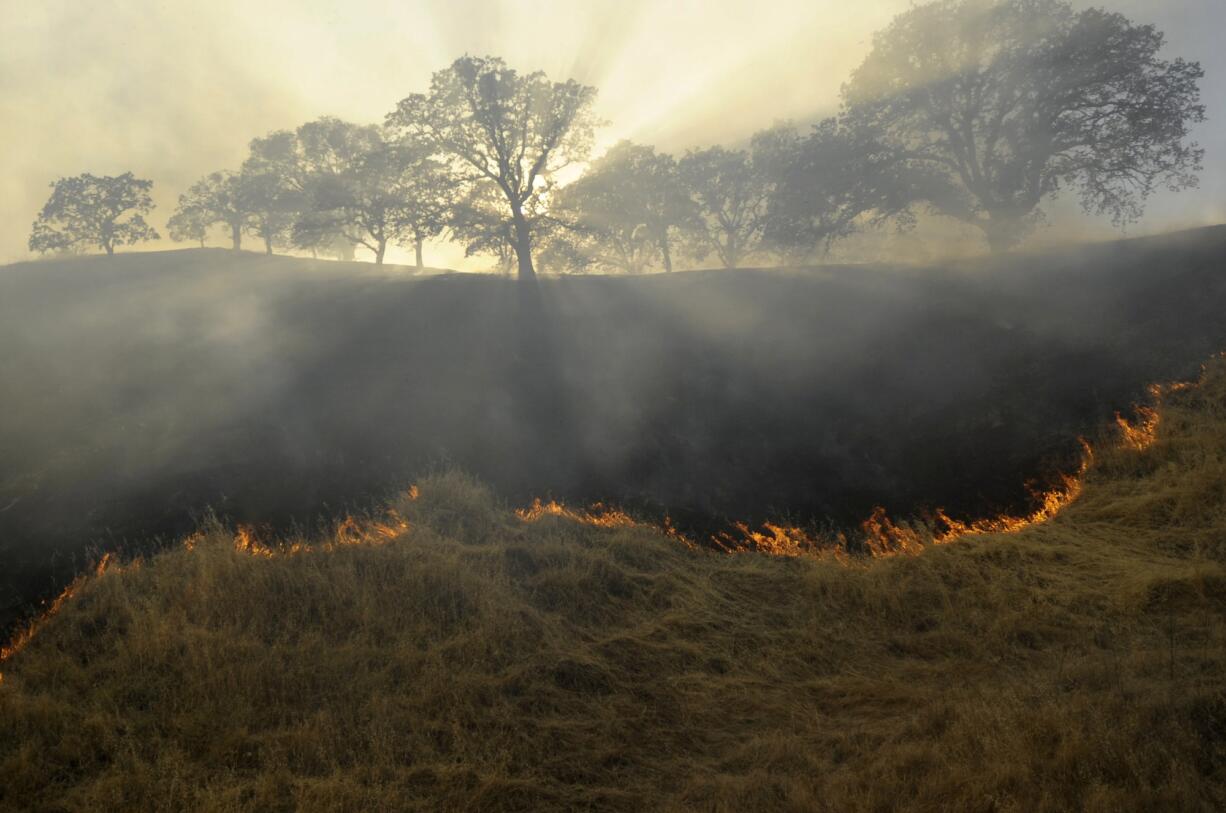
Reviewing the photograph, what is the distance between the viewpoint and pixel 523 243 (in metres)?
31.6

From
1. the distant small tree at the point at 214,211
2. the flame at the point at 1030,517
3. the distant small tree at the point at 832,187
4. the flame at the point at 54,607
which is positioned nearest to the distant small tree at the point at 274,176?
the distant small tree at the point at 214,211

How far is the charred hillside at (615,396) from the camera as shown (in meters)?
13.9

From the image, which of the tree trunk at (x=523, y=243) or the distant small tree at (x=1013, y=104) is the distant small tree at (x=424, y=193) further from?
the distant small tree at (x=1013, y=104)

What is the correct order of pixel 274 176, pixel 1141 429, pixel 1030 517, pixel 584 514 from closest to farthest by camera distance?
pixel 1030 517, pixel 1141 429, pixel 584 514, pixel 274 176

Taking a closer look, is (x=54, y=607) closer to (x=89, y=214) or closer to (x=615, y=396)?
(x=615, y=396)

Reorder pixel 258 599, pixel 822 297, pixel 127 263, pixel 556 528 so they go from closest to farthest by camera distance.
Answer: pixel 258 599 → pixel 556 528 → pixel 822 297 → pixel 127 263

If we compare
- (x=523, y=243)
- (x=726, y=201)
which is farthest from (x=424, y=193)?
(x=726, y=201)

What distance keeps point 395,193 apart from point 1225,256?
32019 millimetres

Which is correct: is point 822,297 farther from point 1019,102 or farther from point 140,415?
point 140,415

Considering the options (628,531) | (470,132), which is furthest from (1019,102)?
(628,531)

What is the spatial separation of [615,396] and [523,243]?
15.8 meters

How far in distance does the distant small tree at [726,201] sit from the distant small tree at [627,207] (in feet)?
6.35

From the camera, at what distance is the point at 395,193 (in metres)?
31.3

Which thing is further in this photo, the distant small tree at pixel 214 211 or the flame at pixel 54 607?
the distant small tree at pixel 214 211
